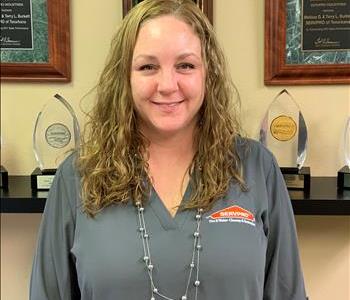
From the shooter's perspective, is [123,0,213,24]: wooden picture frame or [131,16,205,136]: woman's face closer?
[131,16,205,136]: woman's face

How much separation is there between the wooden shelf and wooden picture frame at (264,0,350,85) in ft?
1.00

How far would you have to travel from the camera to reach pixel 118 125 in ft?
4.07

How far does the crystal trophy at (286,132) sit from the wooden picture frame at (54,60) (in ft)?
1.99

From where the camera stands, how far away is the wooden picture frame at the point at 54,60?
4.95 ft

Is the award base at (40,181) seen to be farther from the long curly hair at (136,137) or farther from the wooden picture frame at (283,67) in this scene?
the wooden picture frame at (283,67)

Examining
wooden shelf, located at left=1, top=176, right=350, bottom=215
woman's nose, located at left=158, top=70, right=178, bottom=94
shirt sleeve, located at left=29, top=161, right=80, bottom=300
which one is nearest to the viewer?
woman's nose, located at left=158, top=70, right=178, bottom=94

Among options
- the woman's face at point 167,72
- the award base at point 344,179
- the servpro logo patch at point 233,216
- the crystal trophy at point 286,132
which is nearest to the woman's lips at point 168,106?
the woman's face at point 167,72

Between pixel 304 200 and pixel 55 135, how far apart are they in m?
0.73

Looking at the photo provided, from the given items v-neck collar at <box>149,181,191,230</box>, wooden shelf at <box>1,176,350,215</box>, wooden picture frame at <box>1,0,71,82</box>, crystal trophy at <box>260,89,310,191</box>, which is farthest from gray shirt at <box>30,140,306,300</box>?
wooden picture frame at <box>1,0,71,82</box>

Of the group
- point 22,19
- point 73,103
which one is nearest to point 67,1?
point 22,19

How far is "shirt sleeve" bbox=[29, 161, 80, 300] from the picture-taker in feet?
4.05

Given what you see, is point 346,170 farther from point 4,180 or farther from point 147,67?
point 4,180

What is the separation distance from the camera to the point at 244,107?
1.54m

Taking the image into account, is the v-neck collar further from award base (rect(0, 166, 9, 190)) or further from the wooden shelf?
award base (rect(0, 166, 9, 190))
